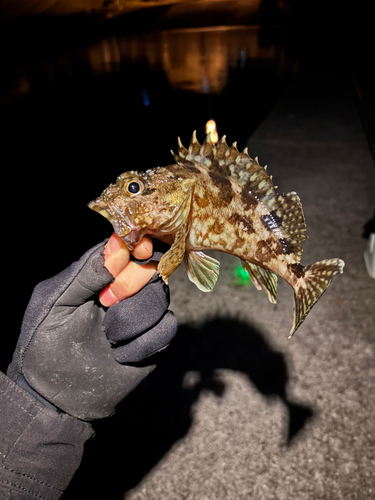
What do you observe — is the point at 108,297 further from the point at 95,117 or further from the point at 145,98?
the point at 145,98

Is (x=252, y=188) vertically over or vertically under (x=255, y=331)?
over

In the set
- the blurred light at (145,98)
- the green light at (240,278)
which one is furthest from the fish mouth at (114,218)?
the blurred light at (145,98)

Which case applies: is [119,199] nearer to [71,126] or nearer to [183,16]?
[71,126]

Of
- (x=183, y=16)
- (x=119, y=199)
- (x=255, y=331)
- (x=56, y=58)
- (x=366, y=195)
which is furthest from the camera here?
(x=183, y=16)

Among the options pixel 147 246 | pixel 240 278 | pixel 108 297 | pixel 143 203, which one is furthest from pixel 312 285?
pixel 240 278

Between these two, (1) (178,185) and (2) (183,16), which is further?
(2) (183,16)

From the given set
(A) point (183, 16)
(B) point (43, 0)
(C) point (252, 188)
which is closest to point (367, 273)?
(C) point (252, 188)
